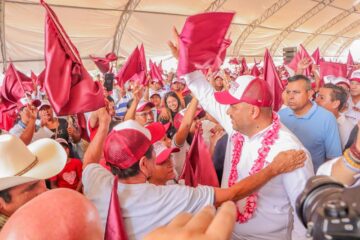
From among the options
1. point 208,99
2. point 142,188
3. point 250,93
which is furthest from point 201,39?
point 142,188

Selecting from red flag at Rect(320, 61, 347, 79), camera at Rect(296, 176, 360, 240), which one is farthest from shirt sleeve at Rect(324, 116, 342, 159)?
red flag at Rect(320, 61, 347, 79)

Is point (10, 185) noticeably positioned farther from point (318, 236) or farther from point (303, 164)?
point (303, 164)

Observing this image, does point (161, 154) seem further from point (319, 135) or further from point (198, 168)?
point (319, 135)

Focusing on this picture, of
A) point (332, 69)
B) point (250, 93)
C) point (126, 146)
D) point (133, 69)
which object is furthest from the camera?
point (332, 69)

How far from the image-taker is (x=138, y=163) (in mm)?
1633

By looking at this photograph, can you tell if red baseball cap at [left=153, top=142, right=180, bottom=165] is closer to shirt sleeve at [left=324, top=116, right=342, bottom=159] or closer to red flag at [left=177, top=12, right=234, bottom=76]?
red flag at [left=177, top=12, right=234, bottom=76]

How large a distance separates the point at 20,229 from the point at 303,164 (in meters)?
1.47

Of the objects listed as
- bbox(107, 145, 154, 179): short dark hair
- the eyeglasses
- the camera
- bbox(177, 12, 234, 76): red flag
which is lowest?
the eyeglasses

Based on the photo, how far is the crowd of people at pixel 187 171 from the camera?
0.59 meters

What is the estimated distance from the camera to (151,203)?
1.50 m

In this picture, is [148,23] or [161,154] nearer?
[161,154]

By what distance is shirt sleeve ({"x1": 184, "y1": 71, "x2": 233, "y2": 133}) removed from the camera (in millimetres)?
2605

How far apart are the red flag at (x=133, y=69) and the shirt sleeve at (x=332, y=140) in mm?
2675

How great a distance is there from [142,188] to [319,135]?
1687 millimetres
